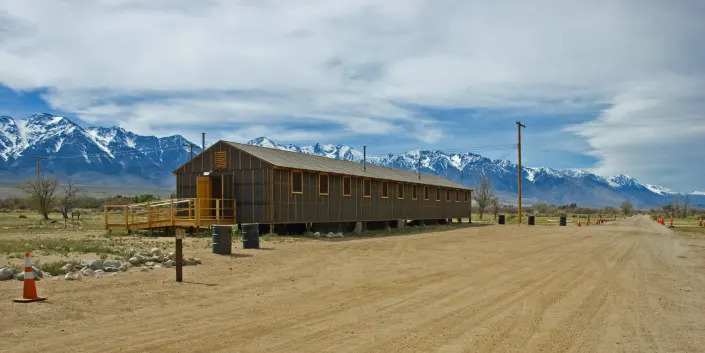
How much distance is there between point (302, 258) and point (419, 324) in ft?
32.6

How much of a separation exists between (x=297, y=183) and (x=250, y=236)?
10027mm

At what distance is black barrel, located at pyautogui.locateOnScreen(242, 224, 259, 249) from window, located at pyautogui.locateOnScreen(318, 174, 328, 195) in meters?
11.7

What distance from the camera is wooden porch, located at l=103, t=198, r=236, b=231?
29141mm

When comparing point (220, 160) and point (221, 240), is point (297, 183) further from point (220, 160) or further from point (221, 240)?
point (221, 240)

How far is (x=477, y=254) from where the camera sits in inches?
826

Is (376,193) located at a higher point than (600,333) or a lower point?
higher

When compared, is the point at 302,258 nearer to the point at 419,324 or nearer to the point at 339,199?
the point at 419,324

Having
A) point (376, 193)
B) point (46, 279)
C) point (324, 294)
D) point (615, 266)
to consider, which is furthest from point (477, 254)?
point (376, 193)

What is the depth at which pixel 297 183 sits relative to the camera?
30.9 m

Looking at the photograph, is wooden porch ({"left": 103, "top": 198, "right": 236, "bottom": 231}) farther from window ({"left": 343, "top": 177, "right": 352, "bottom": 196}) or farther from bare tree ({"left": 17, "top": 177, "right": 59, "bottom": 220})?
bare tree ({"left": 17, "top": 177, "right": 59, "bottom": 220})

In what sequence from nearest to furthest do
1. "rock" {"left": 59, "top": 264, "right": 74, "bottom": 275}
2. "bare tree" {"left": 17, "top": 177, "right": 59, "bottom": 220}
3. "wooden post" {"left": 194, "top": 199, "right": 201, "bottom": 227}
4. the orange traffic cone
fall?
the orange traffic cone
"rock" {"left": 59, "top": 264, "right": 74, "bottom": 275}
"wooden post" {"left": 194, "top": 199, "right": 201, "bottom": 227}
"bare tree" {"left": 17, "top": 177, "right": 59, "bottom": 220}

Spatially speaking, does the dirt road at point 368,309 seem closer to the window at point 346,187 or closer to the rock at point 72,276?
the rock at point 72,276

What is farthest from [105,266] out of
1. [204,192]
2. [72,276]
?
[204,192]

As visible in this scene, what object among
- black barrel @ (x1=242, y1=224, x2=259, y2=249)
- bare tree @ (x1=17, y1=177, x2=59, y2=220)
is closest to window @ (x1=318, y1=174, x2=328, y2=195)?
black barrel @ (x1=242, y1=224, x2=259, y2=249)
